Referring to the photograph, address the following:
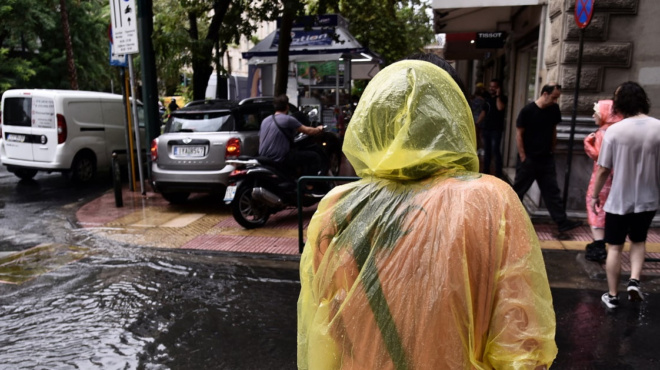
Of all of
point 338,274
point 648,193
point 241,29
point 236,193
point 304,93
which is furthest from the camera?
point 304,93

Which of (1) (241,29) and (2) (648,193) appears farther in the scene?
(1) (241,29)

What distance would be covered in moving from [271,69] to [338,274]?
16.0 m

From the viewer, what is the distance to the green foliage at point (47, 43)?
19141 millimetres

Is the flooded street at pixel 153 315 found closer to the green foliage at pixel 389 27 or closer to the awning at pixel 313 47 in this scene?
the awning at pixel 313 47

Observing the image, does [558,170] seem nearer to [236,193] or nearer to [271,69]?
[236,193]

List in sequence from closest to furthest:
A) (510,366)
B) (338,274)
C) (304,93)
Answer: (510,366)
(338,274)
(304,93)

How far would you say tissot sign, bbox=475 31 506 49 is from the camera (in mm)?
12188

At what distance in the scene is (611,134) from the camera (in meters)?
4.29

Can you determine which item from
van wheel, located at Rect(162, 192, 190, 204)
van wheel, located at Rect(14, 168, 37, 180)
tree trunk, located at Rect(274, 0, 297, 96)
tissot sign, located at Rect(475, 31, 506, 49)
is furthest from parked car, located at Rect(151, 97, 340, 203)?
tissot sign, located at Rect(475, 31, 506, 49)

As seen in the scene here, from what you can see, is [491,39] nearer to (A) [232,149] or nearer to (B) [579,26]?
(B) [579,26]

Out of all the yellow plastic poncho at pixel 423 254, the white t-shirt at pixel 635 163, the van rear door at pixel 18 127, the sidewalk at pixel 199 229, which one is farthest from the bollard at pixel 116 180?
the yellow plastic poncho at pixel 423 254

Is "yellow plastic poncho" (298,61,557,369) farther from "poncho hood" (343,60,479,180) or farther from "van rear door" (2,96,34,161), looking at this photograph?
"van rear door" (2,96,34,161)

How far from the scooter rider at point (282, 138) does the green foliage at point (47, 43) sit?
14.9 meters

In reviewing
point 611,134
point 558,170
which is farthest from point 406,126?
point 558,170
